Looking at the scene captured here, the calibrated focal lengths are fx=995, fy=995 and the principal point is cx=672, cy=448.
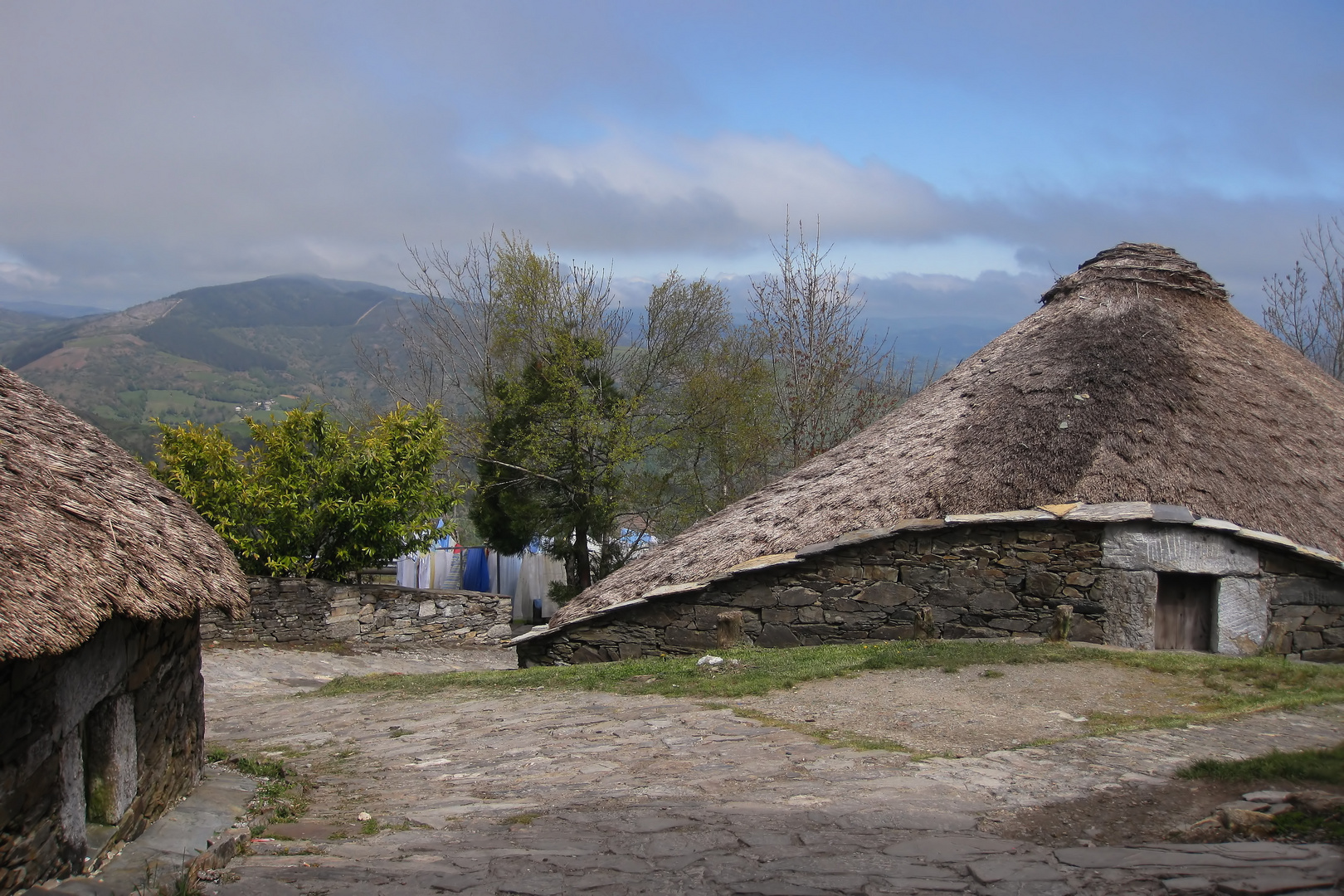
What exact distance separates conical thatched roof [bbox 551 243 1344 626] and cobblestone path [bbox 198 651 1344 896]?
465cm

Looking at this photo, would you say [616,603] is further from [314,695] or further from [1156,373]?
[1156,373]

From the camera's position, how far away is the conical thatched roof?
11234 millimetres

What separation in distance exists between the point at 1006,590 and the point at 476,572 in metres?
16.9

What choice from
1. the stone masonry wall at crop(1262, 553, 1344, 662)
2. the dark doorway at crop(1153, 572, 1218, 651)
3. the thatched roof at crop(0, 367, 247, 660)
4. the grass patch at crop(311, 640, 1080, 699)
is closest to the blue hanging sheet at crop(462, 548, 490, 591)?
the grass patch at crop(311, 640, 1080, 699)

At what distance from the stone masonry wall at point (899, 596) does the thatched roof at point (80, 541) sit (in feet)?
21.2

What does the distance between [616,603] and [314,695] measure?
3.72 m

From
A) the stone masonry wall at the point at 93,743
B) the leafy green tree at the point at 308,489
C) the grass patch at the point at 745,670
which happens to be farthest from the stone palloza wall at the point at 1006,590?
the leafy green tree at the point at 308,489

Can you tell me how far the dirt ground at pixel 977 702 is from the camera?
22.3ft

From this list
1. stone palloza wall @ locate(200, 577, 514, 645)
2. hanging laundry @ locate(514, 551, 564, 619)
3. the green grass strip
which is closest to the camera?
the green grass strip

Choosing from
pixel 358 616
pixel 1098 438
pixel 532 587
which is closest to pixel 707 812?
pixel 1098 438

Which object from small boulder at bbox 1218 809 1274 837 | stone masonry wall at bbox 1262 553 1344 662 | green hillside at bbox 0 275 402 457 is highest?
green hillside at bbox 0 275 402 457

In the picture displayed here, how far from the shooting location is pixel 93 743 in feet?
16.5

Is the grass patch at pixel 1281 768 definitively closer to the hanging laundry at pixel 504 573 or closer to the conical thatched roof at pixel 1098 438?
the conical thatched roof at pixel 1098 438

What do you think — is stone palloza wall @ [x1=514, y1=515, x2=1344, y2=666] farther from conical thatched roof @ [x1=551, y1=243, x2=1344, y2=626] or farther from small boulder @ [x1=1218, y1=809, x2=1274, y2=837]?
small boulder @ [x1=1218, y1=809, x2=1274, y2=837]
